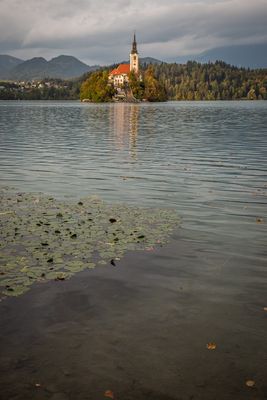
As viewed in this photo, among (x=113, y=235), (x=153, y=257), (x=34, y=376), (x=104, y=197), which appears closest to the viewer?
(x=34, y=376)

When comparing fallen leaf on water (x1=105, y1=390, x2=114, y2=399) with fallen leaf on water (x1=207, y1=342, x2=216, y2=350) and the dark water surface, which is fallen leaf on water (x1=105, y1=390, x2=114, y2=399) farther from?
A: fallen leaf on water (x1=207, y1=342, x2=216, y2=350)

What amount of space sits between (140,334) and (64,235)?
671 centimetres

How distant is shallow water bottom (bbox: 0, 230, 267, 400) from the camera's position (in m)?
7.12

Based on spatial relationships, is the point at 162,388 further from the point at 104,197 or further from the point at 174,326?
the point at 104,197

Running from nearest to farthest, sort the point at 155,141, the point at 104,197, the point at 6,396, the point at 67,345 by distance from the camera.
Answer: the point at 6,396
the point at 67,345
the point at 104,197
the point at 155,141

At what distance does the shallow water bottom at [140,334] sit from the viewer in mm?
7121

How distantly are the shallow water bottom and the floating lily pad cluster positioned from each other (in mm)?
721

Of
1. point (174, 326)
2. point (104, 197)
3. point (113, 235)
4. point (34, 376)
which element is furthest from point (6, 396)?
point (104, 197)

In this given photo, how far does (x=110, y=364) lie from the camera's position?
7.70m

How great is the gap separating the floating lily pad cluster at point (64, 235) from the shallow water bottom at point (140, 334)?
0.72 m

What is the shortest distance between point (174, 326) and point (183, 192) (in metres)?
14.0

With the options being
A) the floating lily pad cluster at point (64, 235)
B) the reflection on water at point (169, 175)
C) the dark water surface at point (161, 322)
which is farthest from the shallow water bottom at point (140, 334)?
the reflection on water at point (169, 175)

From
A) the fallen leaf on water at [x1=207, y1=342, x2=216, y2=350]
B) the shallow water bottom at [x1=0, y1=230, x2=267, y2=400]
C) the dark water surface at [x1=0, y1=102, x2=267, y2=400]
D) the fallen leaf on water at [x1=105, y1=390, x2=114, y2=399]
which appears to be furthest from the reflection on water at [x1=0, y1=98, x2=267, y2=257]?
the fallen leaf on water at [x1=105, y1=390, x2=114, y2=399]

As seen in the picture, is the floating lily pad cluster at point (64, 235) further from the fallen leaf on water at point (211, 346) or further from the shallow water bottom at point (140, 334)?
the fallen leaf on water at point (211, 346)
